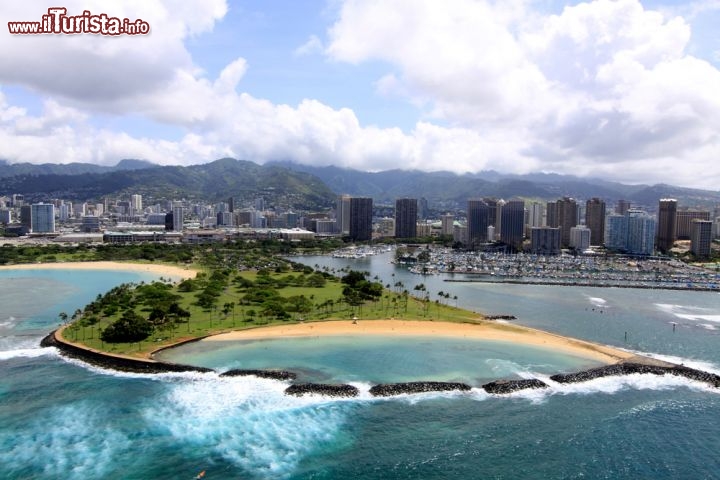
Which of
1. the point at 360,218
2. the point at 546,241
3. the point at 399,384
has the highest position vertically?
the point at 360,218

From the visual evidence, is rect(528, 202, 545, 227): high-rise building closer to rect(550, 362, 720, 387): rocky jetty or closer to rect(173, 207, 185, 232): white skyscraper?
rect(173, 207, 185, 232): white skyscraper

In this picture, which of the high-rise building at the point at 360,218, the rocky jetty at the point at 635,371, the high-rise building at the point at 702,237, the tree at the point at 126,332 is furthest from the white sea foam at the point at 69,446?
the high-rise building at the point at 360,218

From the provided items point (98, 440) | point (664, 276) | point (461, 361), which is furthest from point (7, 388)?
point (664, 276)

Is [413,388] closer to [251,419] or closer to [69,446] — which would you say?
[251,419]

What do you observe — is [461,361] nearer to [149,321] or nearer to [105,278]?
[149,321]

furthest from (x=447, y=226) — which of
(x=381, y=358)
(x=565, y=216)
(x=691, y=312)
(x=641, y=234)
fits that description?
(x=381, y=358)

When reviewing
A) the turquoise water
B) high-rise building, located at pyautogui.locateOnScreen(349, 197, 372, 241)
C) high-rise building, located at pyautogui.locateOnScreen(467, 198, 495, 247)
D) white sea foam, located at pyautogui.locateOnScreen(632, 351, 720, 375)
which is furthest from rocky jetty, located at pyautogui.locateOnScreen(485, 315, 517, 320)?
high-rise building, located at pyautogui.locateOnScreen(349, 197, 372, 241)
